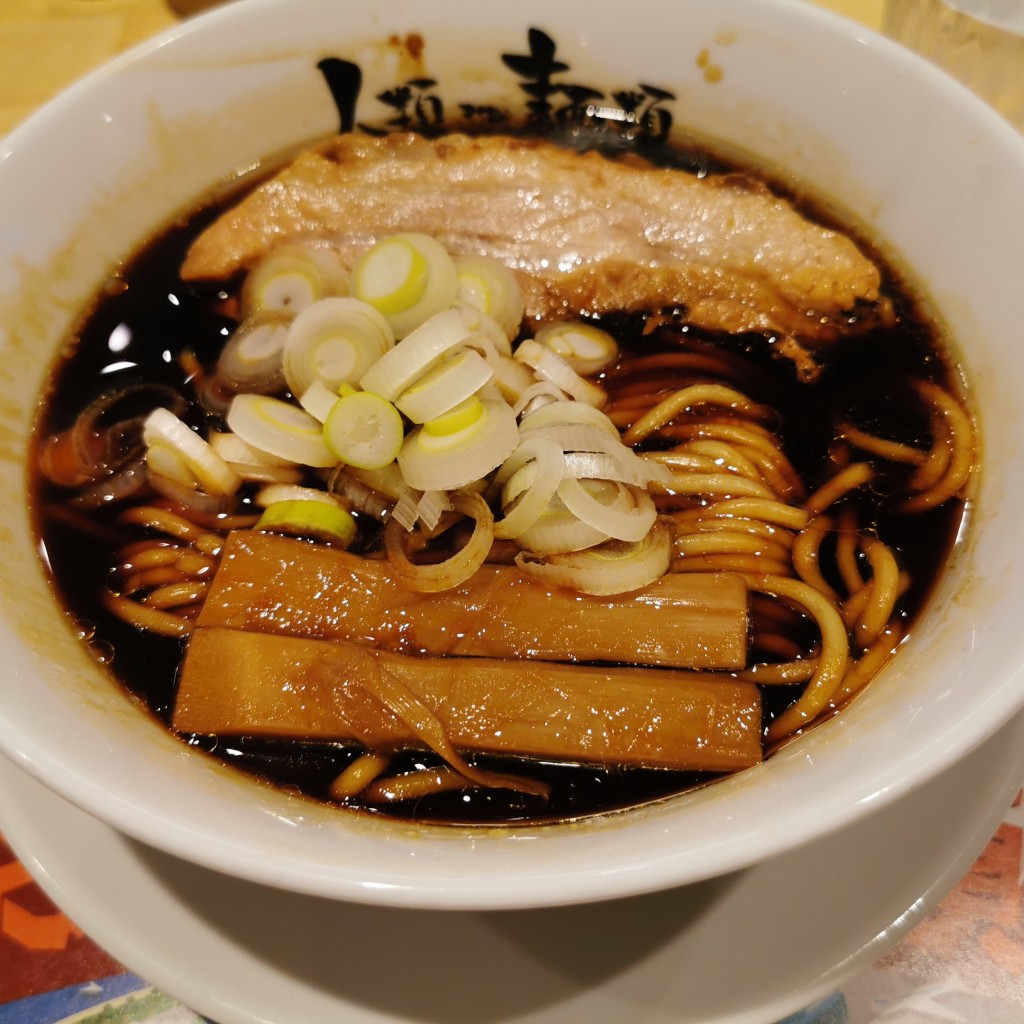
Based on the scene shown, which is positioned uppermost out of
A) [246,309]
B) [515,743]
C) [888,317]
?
[888,317]

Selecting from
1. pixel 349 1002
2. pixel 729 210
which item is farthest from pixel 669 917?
→ pixel 729 210

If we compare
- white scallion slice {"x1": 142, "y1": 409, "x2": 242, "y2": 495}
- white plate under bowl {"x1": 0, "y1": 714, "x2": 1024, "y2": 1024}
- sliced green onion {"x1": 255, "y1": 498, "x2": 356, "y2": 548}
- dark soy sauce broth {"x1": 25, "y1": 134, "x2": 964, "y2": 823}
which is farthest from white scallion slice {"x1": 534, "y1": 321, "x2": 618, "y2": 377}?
white plate under bowl {"x1": 0, "y1": 714, "x2": 1024, "y2": 1024}

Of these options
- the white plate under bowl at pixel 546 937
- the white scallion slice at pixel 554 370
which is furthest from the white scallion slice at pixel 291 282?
the white plate under bowl at pixel 546 937

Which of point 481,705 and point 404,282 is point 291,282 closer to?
point 404,282

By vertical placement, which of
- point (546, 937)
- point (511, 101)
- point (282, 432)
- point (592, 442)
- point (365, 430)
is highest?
point (511, 101)

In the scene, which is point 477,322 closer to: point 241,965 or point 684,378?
point 684,378

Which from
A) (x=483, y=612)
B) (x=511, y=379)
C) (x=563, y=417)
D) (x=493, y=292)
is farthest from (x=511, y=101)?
(x=483, y=612)
